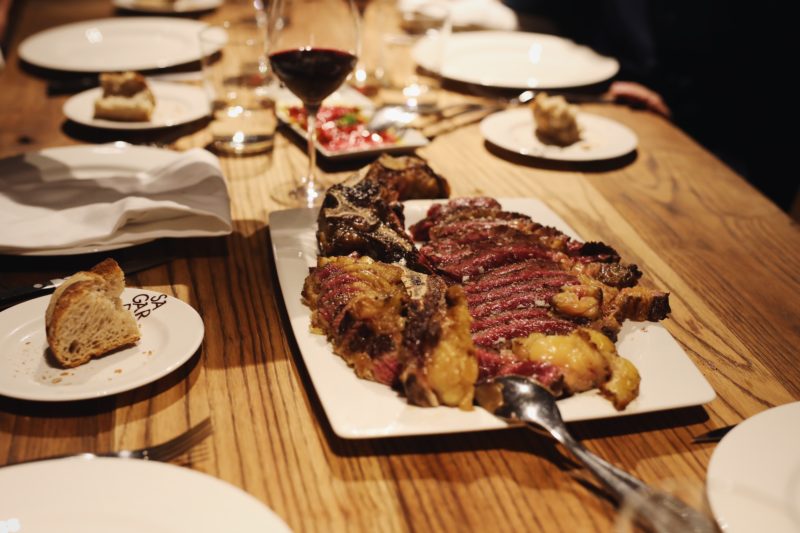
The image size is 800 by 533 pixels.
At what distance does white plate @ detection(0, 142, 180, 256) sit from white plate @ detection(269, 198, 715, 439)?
0.91 metres

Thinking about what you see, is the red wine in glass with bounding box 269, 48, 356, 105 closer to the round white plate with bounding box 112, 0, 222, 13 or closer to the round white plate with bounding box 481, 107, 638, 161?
the round white plate with bounding box 481, 107, 638, 161

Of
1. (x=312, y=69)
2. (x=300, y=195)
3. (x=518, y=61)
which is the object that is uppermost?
(x=312, y=69)

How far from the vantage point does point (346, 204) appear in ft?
6.28

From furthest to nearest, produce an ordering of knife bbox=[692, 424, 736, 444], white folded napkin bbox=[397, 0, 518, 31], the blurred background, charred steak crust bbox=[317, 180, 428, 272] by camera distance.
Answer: white folded napkin bbox=[397, 0, 518, 31]
the blurred background
charred steak crust bbox=[317, 180, 428, 272]
knife bbox=[692, 424, 736, 444]

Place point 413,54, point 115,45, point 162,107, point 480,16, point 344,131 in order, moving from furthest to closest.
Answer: point 480,16
point 115,45
point 413,54
point 162,107
point 344,131

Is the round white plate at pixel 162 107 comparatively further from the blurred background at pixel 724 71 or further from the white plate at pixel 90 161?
the blurred background at pixel 724 71

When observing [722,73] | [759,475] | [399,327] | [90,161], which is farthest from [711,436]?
[722,73]

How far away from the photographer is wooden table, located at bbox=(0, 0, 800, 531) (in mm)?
1259

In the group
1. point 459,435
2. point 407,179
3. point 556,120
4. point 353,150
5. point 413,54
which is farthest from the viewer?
point 413,54

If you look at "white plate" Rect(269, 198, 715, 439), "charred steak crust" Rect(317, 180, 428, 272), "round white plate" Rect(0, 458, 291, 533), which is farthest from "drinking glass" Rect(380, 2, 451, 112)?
"round white plate" Rect(0, 458, 291, 533)

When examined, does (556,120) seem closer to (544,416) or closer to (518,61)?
(518,61)

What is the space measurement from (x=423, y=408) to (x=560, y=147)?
6.27 ft

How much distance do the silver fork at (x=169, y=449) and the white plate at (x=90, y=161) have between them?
1.31 m

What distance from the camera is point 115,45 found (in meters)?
3.89
